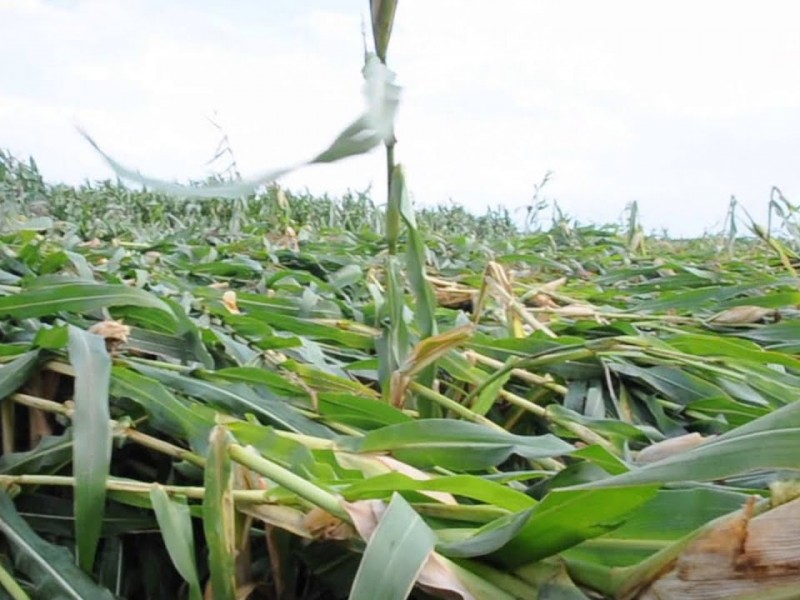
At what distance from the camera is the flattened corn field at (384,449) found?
31 cm

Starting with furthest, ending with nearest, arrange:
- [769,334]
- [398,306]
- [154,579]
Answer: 1. [769,334]
2. [398,306]
3. [154,579]

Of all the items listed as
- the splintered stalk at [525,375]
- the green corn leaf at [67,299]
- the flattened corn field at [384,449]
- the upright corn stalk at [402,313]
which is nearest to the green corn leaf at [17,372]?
the flattened corn field at [384,449]

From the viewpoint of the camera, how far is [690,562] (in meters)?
0.27

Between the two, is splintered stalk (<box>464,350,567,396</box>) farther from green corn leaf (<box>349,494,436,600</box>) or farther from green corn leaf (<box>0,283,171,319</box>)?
green corn leaf (<box>349,494,436,600</box>)

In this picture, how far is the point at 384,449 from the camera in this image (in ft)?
1.52

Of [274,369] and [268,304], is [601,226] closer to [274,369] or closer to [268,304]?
[268,304]

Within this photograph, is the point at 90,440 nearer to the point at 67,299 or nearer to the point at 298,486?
the point at 298,486

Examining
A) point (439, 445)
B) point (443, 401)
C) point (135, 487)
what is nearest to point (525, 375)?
point (443, 401)

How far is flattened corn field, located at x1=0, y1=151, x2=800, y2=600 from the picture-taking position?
1.03 feet

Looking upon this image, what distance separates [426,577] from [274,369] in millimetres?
366

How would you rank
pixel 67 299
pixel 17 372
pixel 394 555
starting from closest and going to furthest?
pixel 394 555 → pixel 17 372 → pixel 67 299

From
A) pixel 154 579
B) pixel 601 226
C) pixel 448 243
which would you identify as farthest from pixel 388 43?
pixel 601 226

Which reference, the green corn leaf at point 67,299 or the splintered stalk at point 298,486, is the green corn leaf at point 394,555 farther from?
the green corn leaf at point 67,299

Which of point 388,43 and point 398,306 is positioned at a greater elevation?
point 388,43
